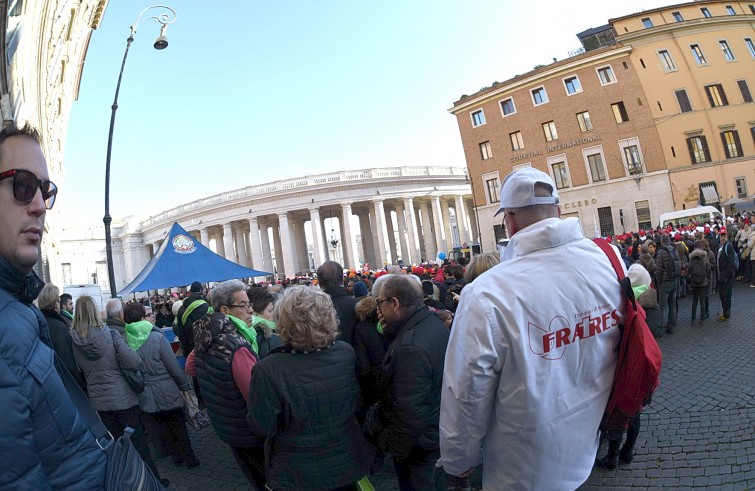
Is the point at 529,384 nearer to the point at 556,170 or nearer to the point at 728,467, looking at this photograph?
the point at 728,467

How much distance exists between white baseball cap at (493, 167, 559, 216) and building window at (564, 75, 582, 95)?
1415 inches

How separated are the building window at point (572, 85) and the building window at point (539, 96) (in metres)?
1.62

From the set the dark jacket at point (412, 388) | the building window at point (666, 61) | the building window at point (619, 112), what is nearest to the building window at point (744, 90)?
the building window at point (666, 61)

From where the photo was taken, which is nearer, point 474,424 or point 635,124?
point 474,424

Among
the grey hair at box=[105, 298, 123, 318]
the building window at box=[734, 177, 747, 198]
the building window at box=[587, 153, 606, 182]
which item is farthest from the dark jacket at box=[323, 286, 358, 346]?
the building window at box=[734, 177, 747, 198]

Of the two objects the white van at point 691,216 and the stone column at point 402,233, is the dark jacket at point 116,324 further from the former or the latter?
the stone column at point 402,233

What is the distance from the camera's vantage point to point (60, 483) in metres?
1.09

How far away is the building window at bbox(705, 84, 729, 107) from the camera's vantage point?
3091 cm

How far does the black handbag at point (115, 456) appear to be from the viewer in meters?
1.22

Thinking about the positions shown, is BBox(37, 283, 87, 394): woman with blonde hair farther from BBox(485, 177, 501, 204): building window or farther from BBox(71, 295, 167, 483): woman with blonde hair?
BBox(485, 177, 501, 204): building window

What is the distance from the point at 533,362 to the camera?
1.70 meters

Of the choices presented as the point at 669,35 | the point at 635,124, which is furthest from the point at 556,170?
the point at 669,35

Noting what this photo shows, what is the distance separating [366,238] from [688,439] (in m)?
48.2

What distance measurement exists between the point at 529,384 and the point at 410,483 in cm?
167
